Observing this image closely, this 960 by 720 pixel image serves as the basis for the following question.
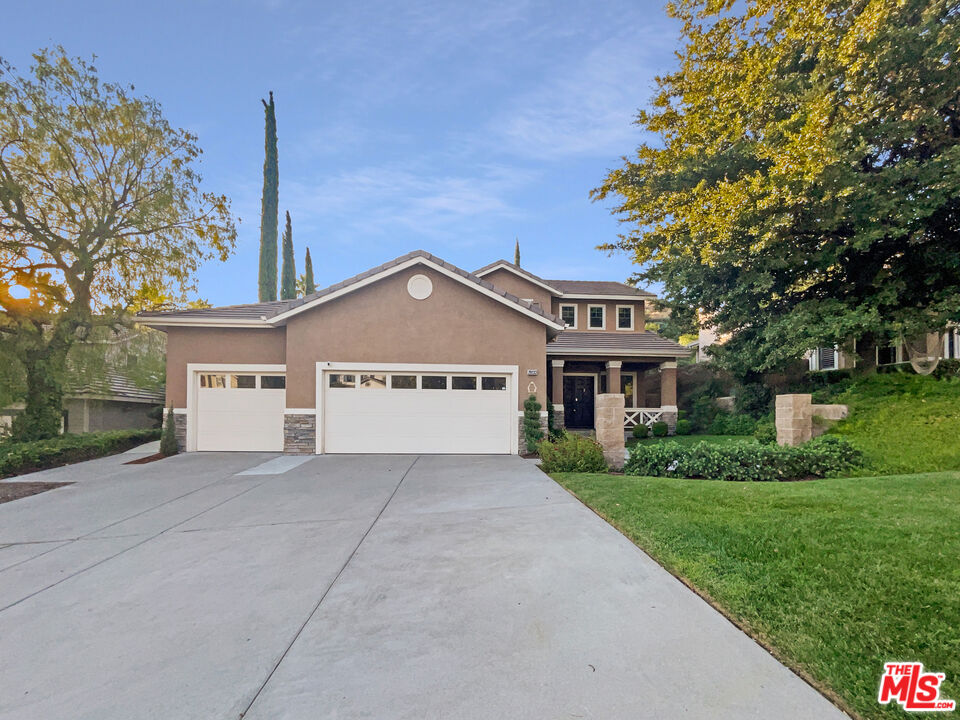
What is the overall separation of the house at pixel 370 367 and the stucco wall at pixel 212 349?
0.03m

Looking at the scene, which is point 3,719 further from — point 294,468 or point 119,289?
point 119,289

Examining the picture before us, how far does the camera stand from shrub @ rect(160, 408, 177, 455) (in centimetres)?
1149

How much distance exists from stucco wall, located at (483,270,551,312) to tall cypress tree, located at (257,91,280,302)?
15.4 meters

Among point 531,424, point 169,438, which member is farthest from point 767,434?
point 169,438

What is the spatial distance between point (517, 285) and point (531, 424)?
7.70 m

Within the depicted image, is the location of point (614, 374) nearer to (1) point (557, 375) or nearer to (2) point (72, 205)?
(1) point (557, 375)

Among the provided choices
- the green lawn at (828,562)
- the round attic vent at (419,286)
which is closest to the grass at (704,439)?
the green lawn at (828,562)

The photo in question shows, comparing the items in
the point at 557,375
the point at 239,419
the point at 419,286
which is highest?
the point at 419,286

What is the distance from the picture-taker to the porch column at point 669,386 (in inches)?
670

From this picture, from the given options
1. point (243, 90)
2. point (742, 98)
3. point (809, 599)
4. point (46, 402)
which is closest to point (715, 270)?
point (742, 98)

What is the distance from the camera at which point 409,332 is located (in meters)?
11.8

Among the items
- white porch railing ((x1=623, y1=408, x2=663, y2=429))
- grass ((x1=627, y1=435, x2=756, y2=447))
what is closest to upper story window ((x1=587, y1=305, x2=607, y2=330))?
white porch railing ((x1=623, y1=408, x2=663, y2=429))

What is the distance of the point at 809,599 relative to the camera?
3.15 metres

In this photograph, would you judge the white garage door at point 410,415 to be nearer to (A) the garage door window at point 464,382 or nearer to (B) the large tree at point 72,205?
(A) the garage door window at point 464,382
